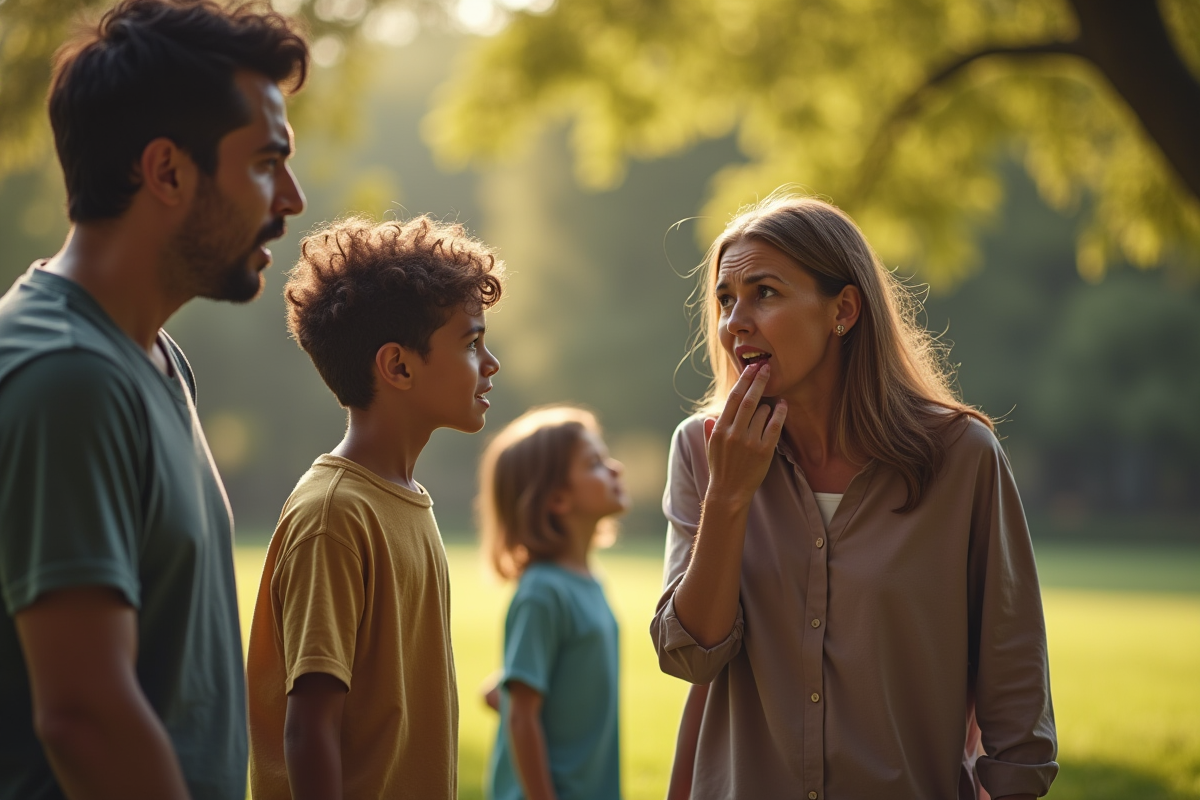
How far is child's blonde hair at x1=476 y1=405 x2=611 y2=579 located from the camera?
15.5 ft

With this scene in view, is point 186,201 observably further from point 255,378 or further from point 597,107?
point 255,378

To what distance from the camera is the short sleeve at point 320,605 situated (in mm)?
2602

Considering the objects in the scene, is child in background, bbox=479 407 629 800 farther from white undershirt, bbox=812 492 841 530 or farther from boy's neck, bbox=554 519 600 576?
white undershirt, bbox=812 492 841 530

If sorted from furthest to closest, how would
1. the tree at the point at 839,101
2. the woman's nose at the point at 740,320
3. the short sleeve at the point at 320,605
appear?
the tree at the point at 839,101 → the woman's nose at the point at 740,320 → the short sleeve at the point at 320,605

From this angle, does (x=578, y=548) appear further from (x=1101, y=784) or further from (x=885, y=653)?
(x=1101, y=784)

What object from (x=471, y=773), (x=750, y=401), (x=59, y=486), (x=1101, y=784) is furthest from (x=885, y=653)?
(x=471, y=773)

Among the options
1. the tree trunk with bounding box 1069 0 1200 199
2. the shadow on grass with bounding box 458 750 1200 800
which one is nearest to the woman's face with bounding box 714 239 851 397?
the shadow on grass with bounding box 458 750 1200 800

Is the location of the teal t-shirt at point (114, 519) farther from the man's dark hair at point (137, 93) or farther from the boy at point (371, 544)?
the boy at point (371, 544)

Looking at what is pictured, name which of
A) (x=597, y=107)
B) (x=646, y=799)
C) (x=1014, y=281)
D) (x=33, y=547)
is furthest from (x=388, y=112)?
Result: (x=33, y=547)

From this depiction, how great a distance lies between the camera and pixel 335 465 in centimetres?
295

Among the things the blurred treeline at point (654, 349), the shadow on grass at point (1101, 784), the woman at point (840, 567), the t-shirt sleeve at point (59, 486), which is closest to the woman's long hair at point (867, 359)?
the woman at point (840, 567)

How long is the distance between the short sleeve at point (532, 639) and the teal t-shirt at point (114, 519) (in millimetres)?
2008

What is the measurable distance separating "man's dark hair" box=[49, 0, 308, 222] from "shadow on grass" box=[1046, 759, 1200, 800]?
6.42 metres

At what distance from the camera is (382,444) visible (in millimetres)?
3084
